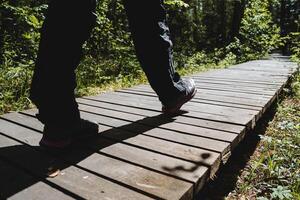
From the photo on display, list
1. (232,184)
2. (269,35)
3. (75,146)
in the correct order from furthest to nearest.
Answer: (269,35) < (232,184) < (75,146)

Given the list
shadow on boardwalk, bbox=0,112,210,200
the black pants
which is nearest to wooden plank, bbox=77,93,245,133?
shadow on boardwalk, bbox=0,112,210,200

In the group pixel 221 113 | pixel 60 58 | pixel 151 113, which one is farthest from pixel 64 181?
pixel 221 113

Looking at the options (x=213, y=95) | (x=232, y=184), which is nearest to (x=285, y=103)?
(x=213, y=95)

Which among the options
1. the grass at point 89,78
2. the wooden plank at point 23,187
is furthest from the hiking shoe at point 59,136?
the grass at point 89,78

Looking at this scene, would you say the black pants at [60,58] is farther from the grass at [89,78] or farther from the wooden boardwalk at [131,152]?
the grass at [89,78]

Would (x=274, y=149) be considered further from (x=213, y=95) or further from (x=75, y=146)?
(x=75, y=146)

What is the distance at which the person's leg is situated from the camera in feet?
7.26

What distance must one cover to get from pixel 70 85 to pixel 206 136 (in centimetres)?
100

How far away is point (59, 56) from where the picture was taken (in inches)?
66.9

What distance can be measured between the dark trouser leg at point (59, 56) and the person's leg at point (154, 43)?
1.63 feet

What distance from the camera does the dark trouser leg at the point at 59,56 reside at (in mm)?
1679

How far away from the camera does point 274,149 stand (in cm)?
273

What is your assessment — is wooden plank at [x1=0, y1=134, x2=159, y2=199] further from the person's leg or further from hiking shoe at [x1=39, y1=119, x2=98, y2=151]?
the person's leg

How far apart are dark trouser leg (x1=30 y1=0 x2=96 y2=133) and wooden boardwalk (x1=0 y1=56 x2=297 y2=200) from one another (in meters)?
0.30
